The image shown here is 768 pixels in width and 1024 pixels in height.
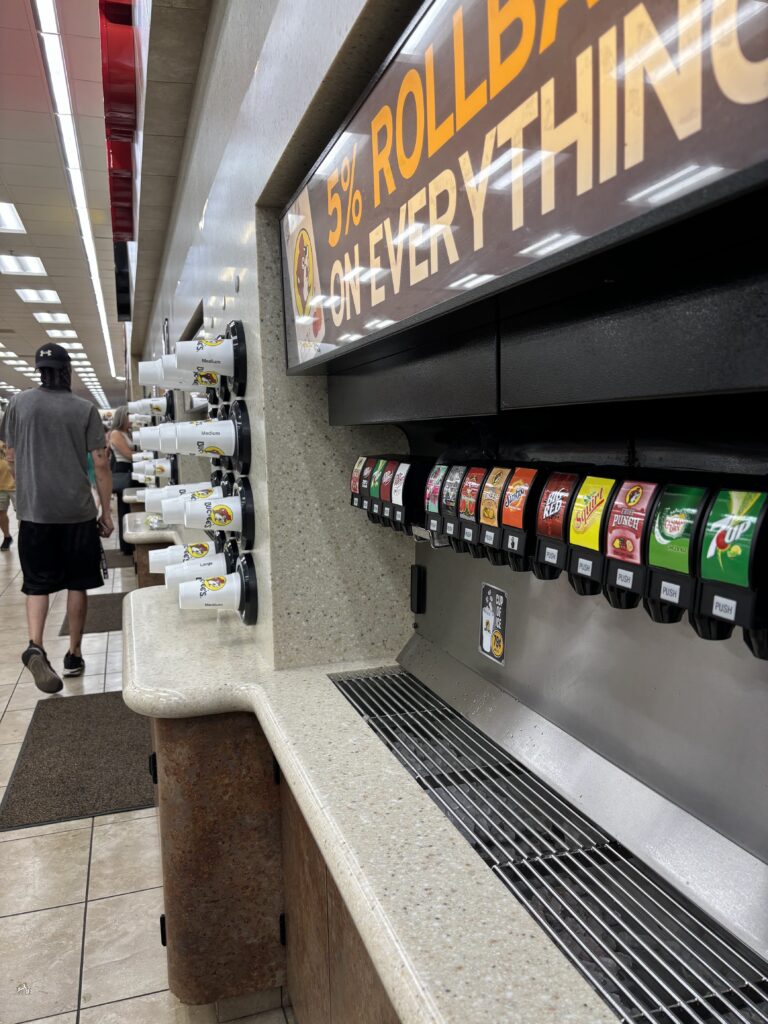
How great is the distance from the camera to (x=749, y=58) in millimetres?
483

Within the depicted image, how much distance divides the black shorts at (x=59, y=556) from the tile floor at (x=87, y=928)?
3.03 ft

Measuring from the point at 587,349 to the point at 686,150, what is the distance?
273mm

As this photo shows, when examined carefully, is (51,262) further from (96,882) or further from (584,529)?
(584,529)

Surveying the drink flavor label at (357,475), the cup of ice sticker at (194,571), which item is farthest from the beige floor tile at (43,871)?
the drink flavor label at (357,475)

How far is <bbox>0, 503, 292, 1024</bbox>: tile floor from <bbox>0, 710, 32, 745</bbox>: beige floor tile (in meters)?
0.22

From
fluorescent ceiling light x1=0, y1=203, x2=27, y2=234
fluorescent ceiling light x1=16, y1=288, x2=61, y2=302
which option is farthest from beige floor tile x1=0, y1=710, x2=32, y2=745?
fluorescent ceiling light x1=16, y1=288, x2=61, y2=302

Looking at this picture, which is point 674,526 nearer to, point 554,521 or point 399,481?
point 554,521

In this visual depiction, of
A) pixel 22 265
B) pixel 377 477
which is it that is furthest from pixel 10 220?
pixel 377 477

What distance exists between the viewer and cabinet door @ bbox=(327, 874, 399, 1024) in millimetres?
1078

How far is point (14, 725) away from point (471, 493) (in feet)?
10.7

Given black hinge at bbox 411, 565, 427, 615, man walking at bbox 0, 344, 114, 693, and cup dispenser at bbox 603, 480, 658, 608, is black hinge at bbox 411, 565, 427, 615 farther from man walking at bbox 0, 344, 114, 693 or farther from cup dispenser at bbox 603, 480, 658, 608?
man walking at bbox 0, 344, 114, 693

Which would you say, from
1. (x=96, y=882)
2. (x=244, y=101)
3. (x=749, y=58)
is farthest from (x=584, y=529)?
(x=96, y=882)

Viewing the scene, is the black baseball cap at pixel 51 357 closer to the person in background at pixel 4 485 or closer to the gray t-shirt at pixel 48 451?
the gray t-shirt at pixel 48 451

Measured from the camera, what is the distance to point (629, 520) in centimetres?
79
